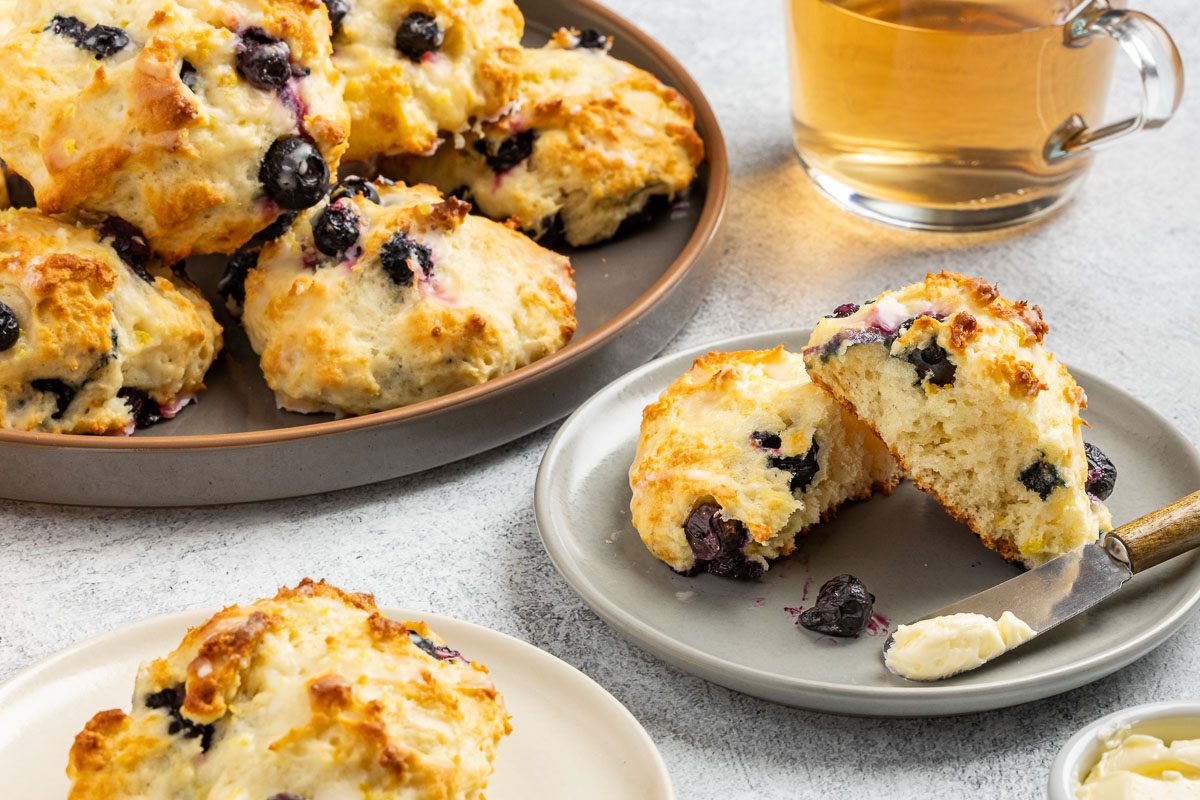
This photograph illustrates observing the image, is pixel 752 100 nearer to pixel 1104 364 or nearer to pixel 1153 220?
pixel 1153 220

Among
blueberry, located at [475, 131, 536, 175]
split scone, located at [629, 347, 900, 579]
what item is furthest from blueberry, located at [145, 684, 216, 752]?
blueberry, located at [475, 131, 536, 175]

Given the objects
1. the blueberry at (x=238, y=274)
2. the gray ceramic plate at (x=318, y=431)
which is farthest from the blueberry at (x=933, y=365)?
the blueberry at (x=238, y=274)

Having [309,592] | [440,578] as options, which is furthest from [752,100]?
[309,592]

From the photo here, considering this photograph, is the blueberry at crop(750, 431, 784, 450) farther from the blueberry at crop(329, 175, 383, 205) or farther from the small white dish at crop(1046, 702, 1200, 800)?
the blueberry at crop(329, 175, 383, 205)

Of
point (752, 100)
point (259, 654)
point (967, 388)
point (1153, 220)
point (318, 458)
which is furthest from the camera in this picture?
point (752, 100)

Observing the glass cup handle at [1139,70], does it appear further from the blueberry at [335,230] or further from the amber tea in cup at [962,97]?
the blueberry at [335,230]

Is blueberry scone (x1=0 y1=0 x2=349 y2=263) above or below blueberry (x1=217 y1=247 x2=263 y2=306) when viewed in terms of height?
above
